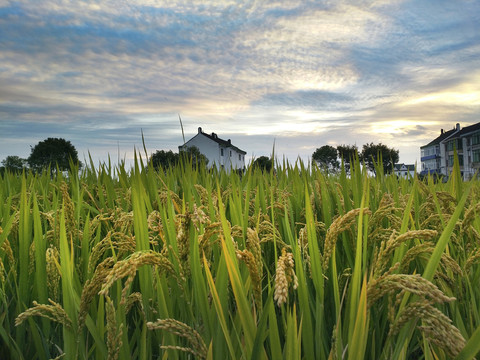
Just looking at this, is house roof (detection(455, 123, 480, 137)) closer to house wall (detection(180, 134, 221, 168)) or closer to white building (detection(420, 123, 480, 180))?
white building (detection(420, 123, 480, 180))

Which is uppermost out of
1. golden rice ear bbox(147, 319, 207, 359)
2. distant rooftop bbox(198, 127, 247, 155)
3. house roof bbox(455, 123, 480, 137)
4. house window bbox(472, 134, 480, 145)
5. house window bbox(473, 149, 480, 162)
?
distant rooftop bbox(198, 127, 247, 155)

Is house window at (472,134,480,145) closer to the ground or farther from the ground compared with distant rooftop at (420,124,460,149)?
closer to the ground

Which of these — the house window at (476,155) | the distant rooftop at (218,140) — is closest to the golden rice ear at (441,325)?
the house window at (476,155)

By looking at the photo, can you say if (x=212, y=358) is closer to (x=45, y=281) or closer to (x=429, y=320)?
(x=429, y=320)

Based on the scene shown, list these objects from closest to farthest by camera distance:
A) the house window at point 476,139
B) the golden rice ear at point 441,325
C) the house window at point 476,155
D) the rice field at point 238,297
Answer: the golden rice ear at point 441,325
the rice field at point 238,297
the house window at point 476,155
the house window at point 476,139


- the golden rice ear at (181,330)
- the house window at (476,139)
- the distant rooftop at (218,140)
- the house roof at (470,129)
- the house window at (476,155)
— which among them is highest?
the distant rooftop at (218,140)

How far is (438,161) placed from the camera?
4788 inches

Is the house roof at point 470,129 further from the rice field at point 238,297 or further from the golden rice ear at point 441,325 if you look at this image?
the golden rice ear at point 441,325

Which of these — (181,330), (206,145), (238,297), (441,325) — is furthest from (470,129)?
(181,330)

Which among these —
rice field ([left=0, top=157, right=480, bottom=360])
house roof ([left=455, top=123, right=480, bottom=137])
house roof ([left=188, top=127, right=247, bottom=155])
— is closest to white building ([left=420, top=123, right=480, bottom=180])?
house roof ([left=455, top=123, right=480, bottom=137])

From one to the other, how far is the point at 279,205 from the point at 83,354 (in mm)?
1412

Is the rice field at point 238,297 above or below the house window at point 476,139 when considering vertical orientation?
below

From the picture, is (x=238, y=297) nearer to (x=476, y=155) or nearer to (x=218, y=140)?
(x=476, y=155)

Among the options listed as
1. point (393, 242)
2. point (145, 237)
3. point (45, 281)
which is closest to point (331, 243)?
point (393, 242)
